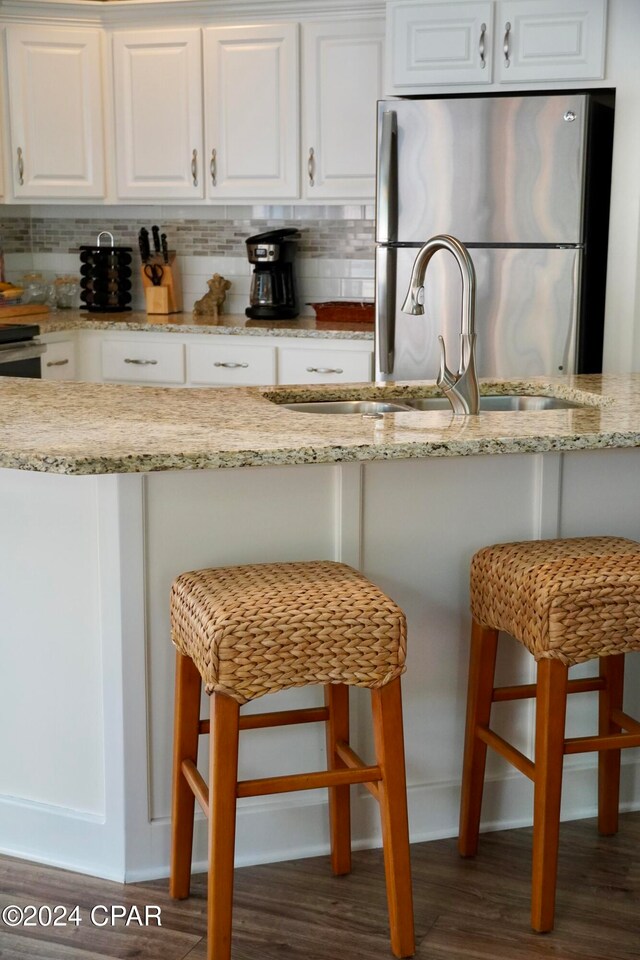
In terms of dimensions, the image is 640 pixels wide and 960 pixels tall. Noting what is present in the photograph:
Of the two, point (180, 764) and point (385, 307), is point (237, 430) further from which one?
point (385, 307)

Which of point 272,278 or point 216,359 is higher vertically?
point 272,278

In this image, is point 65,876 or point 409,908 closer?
point 409,908

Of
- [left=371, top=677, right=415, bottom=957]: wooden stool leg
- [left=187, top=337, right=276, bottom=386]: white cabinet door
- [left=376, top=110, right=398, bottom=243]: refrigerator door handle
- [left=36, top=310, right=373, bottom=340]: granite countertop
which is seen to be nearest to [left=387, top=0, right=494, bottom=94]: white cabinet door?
[left=376, top=110, right=398, bottom=243]: refrigerator door handle

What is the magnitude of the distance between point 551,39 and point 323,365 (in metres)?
1.44

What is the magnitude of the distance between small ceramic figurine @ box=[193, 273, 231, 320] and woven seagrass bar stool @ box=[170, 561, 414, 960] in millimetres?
3125

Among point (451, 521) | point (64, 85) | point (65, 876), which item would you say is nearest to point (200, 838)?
point (65, 876)

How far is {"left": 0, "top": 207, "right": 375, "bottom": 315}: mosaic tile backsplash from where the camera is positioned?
5.06m

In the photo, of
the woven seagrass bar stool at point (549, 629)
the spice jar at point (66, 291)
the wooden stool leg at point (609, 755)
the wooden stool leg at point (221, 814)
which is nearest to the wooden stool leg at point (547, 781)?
the woven seagrass bar stool at point (549, 629)

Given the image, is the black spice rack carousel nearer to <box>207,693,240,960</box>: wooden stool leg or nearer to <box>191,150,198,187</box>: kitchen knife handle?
<box>191,150,198,187</box>: kitchen knife handle

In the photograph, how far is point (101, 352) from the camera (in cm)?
484

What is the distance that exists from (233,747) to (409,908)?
1.52 ft

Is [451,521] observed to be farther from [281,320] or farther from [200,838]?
[281,320]

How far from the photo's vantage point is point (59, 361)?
4723 mm

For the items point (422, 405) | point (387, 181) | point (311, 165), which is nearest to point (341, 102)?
point (311, 165)
